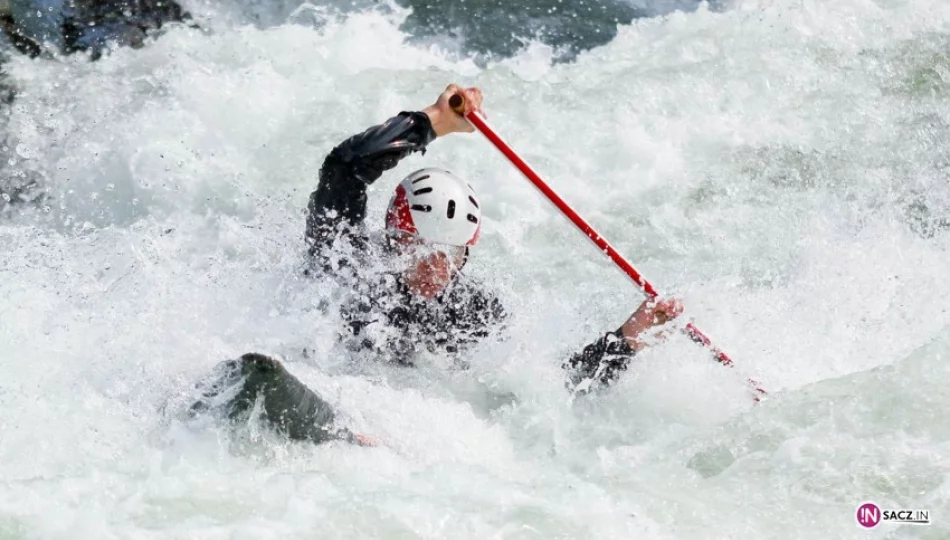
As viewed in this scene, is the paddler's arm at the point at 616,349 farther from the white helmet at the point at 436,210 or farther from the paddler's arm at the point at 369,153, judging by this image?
the paddler's arm at the point at 369,153

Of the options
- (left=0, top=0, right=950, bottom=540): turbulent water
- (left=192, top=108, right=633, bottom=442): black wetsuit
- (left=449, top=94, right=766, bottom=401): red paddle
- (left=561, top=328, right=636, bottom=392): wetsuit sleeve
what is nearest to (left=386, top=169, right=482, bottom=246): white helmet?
(left=192, top=108, right=633, bottom=442): black wetsuit

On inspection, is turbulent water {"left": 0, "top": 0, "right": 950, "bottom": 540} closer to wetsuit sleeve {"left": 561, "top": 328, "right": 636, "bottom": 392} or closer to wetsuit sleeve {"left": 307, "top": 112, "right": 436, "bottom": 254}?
wetsuit sleeve {"left": 561, "top": 328, "right": 636, "bottom": 392}

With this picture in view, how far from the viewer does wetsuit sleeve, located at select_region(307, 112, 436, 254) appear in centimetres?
548

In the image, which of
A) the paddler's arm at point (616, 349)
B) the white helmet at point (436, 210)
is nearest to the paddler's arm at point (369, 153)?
the white helmet at point (436, 210)

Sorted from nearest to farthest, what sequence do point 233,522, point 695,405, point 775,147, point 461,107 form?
point 233,522 < point 461,107 < point 695,405 < point 775,147

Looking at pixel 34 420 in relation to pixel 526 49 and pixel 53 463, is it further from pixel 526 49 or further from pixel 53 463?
pixel 526 49

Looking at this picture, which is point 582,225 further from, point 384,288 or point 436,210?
point 384,288

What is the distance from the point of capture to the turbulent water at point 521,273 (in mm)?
4820

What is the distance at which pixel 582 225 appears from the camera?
595cm

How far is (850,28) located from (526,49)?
9.94 feet

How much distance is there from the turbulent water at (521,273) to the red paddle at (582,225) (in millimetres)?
89

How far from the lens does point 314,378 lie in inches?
220

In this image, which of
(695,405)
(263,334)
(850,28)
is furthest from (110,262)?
(850,28)

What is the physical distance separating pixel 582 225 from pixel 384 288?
3.60 feet
